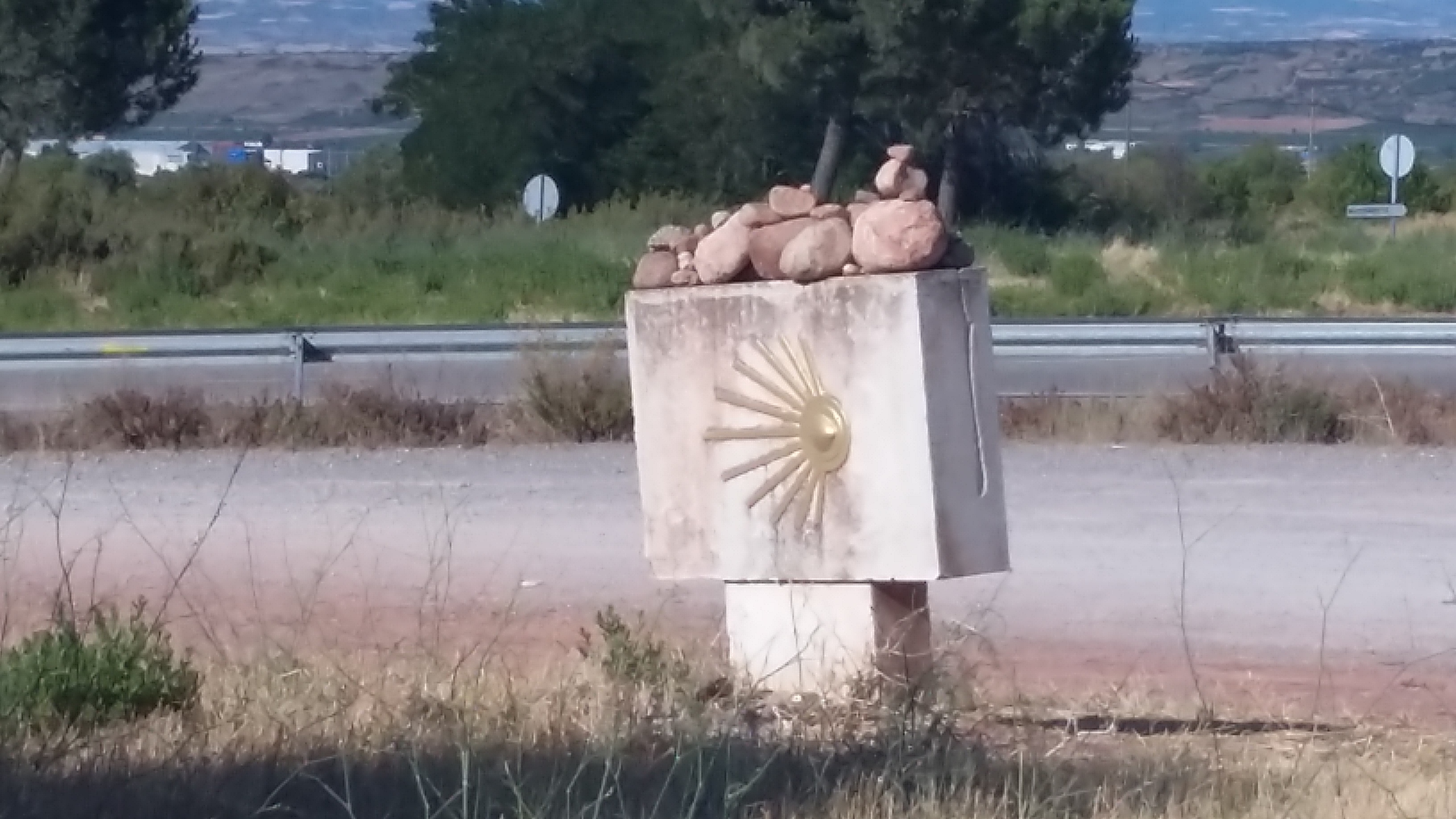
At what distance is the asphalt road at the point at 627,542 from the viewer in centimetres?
880

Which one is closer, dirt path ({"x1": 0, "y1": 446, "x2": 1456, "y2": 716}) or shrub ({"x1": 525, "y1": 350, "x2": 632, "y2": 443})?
dirt path ({"x1": 0, "y1": 446, "x2": 1456, "y2": 716})

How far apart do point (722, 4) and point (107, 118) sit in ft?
54.5

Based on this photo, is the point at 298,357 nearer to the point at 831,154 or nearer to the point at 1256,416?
the point at 1256,416

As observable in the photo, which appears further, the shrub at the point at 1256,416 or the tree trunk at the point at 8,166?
the tree trunk at the point at 8,166

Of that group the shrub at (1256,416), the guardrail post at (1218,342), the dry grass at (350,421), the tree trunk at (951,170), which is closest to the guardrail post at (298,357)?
the dry grass at (350,421)

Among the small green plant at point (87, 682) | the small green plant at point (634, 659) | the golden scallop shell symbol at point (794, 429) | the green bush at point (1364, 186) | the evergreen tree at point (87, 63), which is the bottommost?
the green bush at point (1364, 186)

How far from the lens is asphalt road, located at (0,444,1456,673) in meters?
8.80

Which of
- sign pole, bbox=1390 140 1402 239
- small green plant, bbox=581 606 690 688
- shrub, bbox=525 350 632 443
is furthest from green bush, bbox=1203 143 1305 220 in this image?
small green plant, bbox=581 606 690 688

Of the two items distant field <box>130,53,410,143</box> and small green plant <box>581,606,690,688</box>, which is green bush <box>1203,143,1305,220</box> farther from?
distant field <box>130,53,410,143</box>

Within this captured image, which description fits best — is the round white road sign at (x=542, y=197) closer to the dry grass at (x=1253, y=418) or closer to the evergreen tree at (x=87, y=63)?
the evergreen tree at (x=87, y=63)

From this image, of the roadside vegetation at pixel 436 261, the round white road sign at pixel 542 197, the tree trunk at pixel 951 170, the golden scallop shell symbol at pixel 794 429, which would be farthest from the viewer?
the tree trunk at pixel 951 170

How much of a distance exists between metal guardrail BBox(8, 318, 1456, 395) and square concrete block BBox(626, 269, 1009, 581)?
348 inches

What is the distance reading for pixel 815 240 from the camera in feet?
21.2

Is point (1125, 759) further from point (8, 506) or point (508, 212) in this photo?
point (508, 212)
